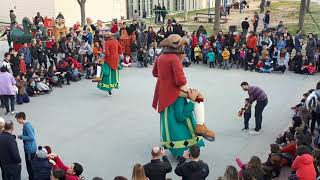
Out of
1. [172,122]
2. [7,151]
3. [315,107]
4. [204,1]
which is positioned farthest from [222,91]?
[204,1]

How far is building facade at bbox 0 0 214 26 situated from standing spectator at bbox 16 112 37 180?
19.3 metres

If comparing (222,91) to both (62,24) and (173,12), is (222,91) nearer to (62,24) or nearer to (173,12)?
(62,24)

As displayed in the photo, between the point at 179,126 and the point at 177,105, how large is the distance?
0.40 meters

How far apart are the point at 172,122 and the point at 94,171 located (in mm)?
1711

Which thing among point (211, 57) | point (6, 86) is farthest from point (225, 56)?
point (6, 86)

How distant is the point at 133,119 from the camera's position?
12.4 metres

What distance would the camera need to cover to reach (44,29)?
20.9m

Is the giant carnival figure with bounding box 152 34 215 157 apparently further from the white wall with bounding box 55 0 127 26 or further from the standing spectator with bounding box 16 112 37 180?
the white wall with bounding box 55 0 127 26

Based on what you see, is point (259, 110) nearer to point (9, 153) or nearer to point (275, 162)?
point (275, 162)

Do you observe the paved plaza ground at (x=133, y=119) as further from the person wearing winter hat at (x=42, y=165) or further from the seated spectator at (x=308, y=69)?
the person wearing winter hat at (x=42, y=165)

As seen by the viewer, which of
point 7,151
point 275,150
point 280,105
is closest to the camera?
point 7,151

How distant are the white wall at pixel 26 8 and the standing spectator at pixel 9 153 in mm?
19995

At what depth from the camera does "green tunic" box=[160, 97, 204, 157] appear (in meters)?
9.38

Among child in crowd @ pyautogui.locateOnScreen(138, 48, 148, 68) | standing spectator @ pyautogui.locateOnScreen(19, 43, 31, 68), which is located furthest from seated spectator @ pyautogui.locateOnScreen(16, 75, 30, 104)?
child in crowd @ pyautogui.locateOnScreen(138, 48, 148, 68)
